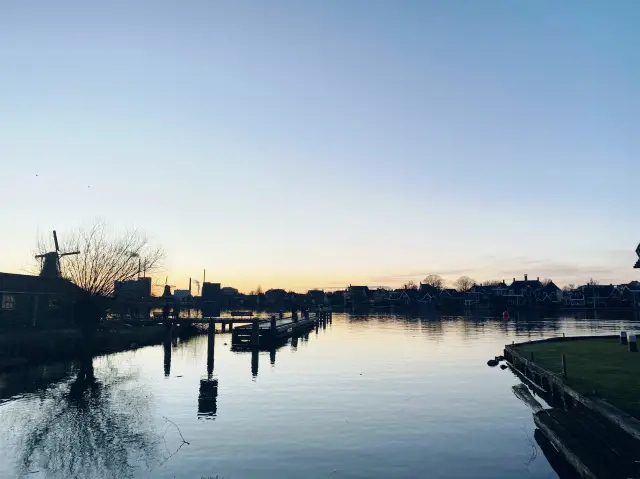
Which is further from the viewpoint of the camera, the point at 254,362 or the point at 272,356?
the point at 272,356

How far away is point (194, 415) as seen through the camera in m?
26.1

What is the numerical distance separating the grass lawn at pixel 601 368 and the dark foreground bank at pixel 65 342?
38332 mm

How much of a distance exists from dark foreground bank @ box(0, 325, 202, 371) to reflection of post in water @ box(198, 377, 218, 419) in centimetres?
1550

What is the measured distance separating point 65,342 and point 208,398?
2522 cm

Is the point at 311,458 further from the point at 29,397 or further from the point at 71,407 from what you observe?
the point at 29,397

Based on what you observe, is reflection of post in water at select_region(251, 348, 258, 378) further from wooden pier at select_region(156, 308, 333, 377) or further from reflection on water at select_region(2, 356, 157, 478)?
reflection on water at select_region(2, 356, 157, 478)

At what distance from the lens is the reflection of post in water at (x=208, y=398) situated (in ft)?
86.8

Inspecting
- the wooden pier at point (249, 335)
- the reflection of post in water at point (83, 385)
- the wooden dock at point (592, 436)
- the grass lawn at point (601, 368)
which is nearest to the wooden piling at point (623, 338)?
the grass lawn at point (601, 368)

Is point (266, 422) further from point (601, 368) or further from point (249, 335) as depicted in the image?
point (249, 335)

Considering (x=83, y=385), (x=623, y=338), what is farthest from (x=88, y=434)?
(x=623, y=338)

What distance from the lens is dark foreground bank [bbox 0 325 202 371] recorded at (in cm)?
4188

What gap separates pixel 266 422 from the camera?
24.7 metres

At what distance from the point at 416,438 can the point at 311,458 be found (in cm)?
511

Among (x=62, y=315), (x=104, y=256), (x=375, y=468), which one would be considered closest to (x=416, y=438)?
(x=375, y=468)
